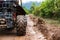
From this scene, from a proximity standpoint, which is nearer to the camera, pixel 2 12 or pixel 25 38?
pixel 25 38

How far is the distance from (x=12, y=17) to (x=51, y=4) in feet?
37.9

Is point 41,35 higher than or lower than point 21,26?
lower

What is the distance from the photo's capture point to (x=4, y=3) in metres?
13.5

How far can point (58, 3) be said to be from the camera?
19.3 meters

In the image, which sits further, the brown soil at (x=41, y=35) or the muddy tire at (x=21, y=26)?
the muddy tire at (x=21, y=26)

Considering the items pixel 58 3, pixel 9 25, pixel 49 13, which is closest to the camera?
pixel 9 25

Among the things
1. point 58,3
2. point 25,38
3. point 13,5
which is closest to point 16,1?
point 13,5

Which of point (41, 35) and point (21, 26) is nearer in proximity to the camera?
point (21, 26)

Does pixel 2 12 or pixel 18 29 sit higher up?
pixel 2 12

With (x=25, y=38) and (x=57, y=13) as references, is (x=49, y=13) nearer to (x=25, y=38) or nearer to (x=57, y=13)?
(x=57, y=13)

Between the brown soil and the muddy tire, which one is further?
the muddy tire

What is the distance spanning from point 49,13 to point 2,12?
11213 millimetres

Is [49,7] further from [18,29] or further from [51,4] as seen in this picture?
[18,29]

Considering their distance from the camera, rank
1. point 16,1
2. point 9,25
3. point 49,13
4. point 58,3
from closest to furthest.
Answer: point 9,25 < point 16,1 < point 58,3 < point 49,13
